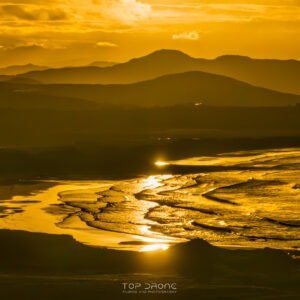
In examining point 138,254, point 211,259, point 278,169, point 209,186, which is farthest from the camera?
point 278,169

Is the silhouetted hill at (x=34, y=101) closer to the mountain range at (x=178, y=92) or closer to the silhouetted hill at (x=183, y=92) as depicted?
the mountain range at (x=178, y=92)

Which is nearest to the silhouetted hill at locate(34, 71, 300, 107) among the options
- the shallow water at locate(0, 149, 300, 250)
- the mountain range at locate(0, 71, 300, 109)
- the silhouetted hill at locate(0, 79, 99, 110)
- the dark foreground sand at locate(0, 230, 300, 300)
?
the mountain range at locate(0, 71, 300, 109)

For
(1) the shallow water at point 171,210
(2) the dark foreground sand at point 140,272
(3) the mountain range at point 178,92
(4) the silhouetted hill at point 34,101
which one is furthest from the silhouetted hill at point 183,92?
(2) the dark foreground sand at point 140,272

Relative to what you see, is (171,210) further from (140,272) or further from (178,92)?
(178,92)

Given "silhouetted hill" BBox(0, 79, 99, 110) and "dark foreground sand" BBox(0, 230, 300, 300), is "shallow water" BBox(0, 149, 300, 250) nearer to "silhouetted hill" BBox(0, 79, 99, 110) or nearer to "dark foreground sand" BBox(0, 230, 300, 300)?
"dark foreground sand" BBox(0, 230, 300, 300)

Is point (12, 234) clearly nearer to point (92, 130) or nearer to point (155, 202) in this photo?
point (155, 202)

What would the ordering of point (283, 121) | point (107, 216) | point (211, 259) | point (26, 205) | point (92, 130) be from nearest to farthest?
point (211, 259) → point (107, 216) → point (26, 205) → point (92, 130) → point (283, 121)

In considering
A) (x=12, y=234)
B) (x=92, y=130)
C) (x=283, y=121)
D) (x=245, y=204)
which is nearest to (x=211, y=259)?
(x=12, y=234)
